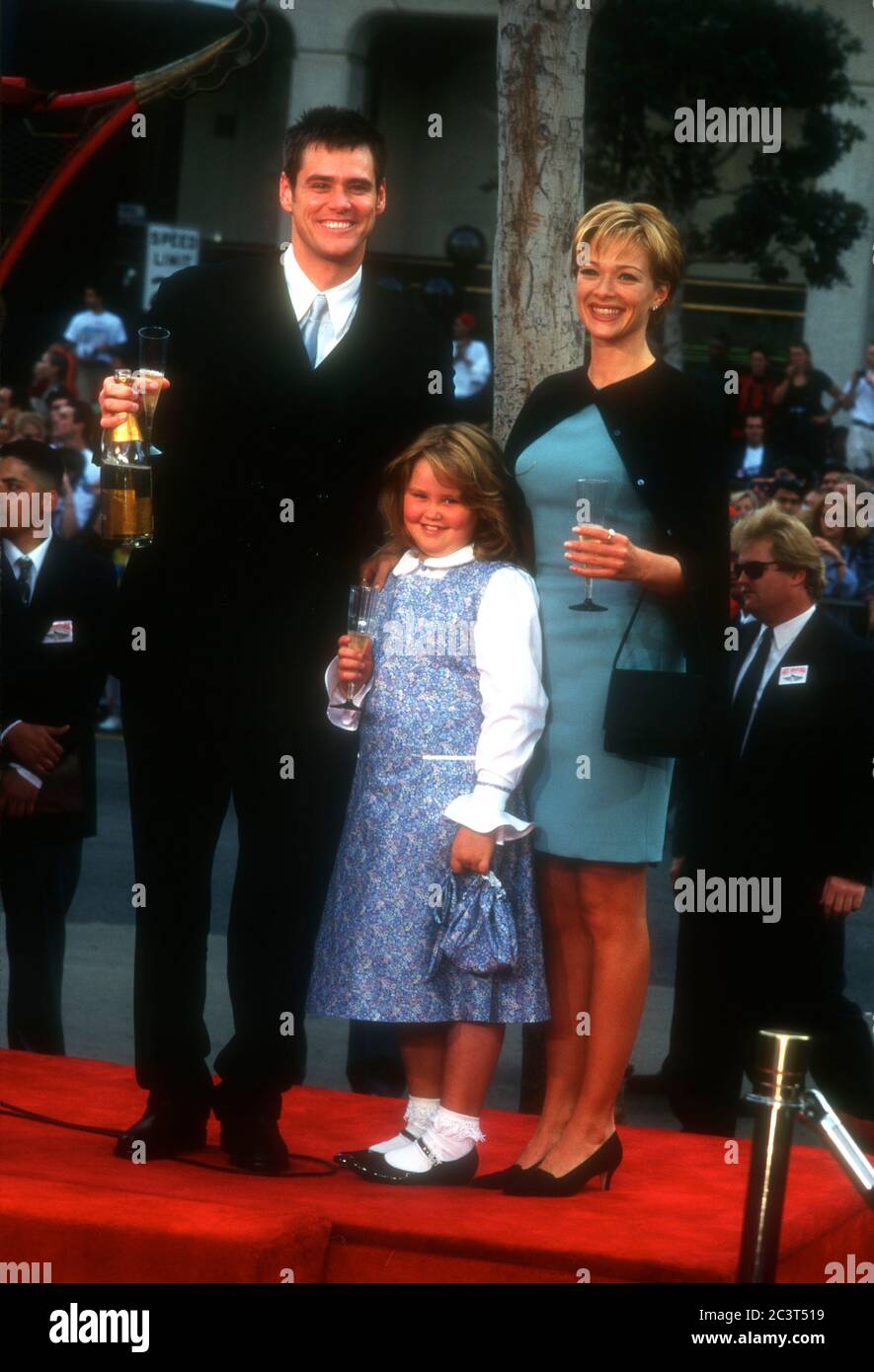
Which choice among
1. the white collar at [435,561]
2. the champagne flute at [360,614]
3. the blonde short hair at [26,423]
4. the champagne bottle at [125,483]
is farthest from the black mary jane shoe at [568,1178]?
the blonde short hair at [26,423]

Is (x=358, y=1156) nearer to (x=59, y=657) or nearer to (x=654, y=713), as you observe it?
(x=654, y=713)

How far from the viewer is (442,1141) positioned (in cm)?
468

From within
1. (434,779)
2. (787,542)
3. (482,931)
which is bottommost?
(482,931)

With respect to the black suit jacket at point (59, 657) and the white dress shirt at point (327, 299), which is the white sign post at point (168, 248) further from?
the white dress shirt at point (327, 299)

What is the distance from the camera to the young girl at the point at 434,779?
182 inches

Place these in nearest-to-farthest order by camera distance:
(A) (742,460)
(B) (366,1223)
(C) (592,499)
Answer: (B) (366,1223)
(C) (592,499)
(A) (742,460)

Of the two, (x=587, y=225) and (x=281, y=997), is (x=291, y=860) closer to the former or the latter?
(x=281, y=997)

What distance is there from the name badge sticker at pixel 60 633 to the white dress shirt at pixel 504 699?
2177mm

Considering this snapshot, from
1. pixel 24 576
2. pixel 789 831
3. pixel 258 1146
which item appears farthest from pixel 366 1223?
pixel 24 576

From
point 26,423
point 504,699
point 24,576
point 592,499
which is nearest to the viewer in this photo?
point 592,499

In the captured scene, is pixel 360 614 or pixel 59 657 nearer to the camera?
pixel 360 614

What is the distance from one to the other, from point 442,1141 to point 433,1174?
75 millimetres

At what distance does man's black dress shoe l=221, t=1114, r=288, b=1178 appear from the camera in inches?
187

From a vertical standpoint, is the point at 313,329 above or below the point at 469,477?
above
